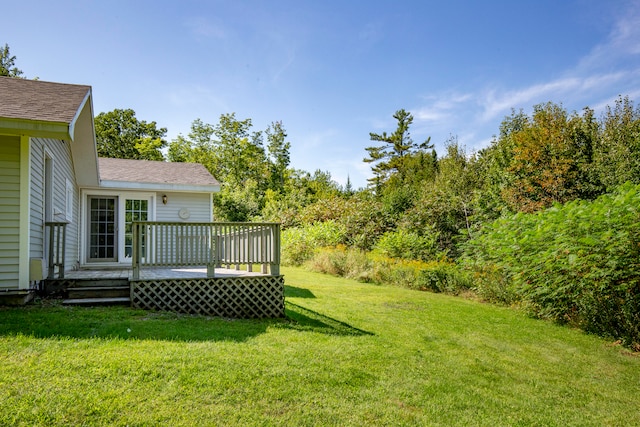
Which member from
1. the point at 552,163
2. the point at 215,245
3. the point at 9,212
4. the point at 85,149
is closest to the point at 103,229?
the point at 85,149

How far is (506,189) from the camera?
1187 cm

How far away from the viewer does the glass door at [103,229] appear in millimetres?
10758

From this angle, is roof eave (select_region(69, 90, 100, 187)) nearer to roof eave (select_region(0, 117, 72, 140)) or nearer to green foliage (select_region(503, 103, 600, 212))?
roof eave (select_region(0, 117, 72, 140))

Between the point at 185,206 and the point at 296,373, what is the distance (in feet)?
28.4

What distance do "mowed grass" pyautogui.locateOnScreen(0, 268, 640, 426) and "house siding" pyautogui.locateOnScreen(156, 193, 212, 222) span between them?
5672mm

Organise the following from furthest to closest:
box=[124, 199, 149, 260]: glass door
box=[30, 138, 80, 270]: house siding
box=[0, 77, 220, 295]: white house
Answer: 1. box=[124, 199, 149, 260]: glass door
2. box=[30, 138, 80, 270]: house siding
3. box=[0, 77, 220, 295]: white house

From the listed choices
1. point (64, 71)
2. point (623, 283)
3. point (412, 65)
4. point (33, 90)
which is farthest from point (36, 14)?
point (623, 283)

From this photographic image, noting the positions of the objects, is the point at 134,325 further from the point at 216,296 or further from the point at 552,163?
the point at 552,163

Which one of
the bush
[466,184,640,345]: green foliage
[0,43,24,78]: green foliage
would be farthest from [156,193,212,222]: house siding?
[0,43,24,78]: green foliage

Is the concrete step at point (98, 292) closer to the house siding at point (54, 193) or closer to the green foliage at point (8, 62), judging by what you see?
the house siding at point (54, 193)

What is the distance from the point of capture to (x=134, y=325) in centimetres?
513

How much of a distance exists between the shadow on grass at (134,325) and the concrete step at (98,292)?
487mm

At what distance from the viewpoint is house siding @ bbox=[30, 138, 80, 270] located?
19.8 ft

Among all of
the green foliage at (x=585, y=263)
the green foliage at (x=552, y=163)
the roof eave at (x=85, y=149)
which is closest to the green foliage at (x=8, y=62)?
the roof eave at (x=85, y=149)
